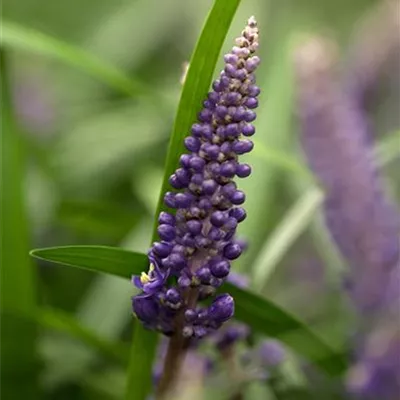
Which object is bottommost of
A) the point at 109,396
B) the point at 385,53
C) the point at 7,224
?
the point at 109,396

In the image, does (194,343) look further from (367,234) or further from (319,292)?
(319,292)

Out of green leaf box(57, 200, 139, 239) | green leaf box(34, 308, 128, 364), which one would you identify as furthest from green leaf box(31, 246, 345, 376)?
green leaf box(57, 200, 139, 239)

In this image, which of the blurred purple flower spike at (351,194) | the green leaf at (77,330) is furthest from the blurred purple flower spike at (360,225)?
the green leaf at (77,330)

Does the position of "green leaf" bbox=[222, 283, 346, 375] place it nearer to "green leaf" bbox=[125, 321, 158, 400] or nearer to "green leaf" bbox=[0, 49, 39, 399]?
"green leaf" bbox=[125, 321, 158, 400]

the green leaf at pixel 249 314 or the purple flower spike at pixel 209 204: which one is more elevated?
the purple flower spike at pixel 209 204

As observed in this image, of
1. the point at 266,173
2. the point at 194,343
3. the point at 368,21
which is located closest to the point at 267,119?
the point at 266,173

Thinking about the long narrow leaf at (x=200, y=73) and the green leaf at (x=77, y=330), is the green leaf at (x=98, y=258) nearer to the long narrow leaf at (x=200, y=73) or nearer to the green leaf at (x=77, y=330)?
the long narrow leaf at (x=200, y=73)

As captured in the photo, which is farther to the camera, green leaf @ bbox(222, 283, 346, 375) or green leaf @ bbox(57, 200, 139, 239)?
green leaf @ bbox(57, 200, 139, 239)

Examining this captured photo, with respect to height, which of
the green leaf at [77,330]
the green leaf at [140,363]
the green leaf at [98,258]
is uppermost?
the green leaf at [98,258]
